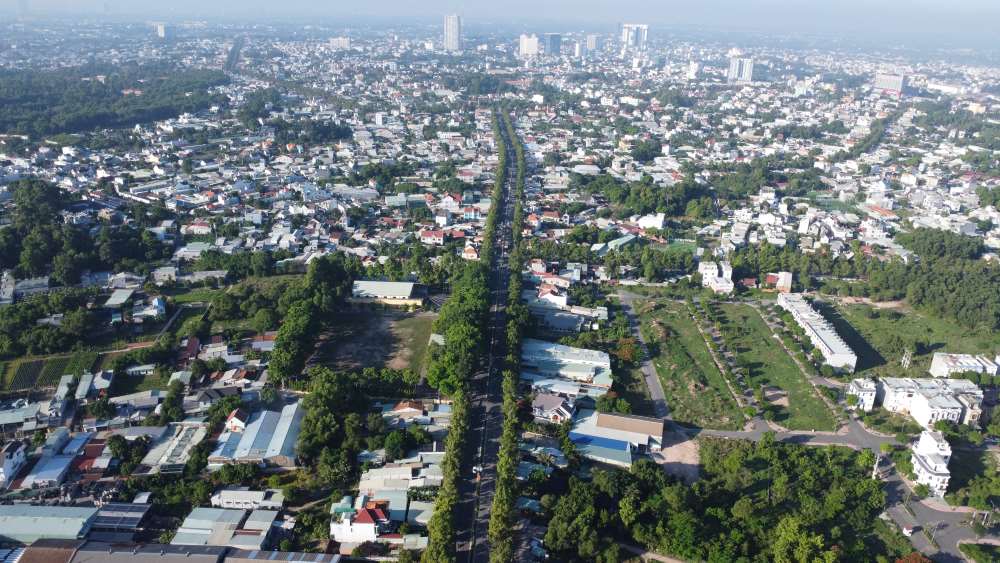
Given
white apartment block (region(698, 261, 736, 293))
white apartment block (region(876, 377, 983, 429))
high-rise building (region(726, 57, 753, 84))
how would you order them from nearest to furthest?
1. white apartment block (region(876, 377, 983, 429))
2. white apartment block (region(698, 261, 736, 293))
3. high-rise building (region(726, 57, 753, 84))

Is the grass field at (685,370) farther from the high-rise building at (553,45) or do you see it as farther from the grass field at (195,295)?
the high-rise building at (553,45)

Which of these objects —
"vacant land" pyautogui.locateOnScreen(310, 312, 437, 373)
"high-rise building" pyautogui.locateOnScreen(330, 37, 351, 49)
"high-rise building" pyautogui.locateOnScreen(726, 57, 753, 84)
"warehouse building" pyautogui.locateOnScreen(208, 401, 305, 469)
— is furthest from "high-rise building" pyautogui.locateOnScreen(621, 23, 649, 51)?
"warehouse building" pyautogui.locateOnScreen(208, 401, 305, 469)

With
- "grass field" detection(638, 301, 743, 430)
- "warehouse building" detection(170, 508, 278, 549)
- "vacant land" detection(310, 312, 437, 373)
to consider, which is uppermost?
"warehouse building" detection(170, 508, 278, 549)

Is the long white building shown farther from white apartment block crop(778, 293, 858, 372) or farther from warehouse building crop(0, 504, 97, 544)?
warehouse building crop(0, 504, 97, 544)

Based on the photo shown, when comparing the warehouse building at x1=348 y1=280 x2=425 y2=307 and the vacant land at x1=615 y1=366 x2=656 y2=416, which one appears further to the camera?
the warehouse building at x1=348 y1=280 x2=425 y2=307

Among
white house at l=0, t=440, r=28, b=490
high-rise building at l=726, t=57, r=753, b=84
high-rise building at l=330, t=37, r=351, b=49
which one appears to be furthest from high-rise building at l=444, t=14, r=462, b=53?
white house at l=0, t=440, r=28, b=490

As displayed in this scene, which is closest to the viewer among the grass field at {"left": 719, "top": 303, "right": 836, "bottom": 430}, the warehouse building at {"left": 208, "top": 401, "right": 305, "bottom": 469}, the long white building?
the warehouse building at {"left": 208, "top": 401, "right": 305, "bottom": 469}

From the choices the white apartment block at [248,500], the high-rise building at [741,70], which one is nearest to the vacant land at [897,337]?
the white apartment block at [248,500]

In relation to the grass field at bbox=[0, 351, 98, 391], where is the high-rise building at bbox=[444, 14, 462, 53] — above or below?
above
